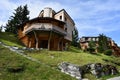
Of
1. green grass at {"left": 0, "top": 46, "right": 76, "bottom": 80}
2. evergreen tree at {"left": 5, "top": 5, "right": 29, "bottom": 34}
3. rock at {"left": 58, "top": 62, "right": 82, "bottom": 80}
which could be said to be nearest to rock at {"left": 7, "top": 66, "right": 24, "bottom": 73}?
green grass at {"left": 0, "top": 46, "right": 76, "bottom": 80}

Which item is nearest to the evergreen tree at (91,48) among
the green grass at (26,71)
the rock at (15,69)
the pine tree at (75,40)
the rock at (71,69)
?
the pine tree at (75,40)

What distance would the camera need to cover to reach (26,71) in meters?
25.5

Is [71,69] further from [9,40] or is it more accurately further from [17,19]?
[17,19]

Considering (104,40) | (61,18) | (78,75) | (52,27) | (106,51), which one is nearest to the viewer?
(78,75)

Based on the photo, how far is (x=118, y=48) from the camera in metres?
98.8

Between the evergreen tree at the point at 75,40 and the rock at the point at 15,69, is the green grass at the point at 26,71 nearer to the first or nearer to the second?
the rock at the point at 15,69

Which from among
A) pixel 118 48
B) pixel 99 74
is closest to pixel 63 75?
pixel 99 74

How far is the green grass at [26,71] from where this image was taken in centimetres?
2386

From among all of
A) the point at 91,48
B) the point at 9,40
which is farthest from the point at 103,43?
the point at 9,40

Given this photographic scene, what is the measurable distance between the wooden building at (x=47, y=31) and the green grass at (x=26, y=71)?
19.1 m

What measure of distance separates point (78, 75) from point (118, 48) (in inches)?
2850

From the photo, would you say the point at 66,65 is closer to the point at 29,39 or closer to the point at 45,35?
the point at 45,35

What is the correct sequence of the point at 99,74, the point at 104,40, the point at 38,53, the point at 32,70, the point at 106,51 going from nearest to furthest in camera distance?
1. the point at 32,70
2. the point at 99,74
3. the point at 38,53
4. the point at 106,51
5. the point at 104,40

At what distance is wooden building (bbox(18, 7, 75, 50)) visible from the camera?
161 ft
